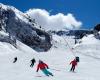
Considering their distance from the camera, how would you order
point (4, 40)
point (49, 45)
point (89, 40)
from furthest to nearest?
point (49, 45) → point (89, 40) → point (4, 40)

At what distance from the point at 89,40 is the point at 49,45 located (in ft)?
114

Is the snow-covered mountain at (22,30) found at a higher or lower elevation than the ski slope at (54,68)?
higher

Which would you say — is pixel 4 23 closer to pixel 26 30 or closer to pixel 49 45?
pixel 26 30

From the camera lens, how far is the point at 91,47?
510 ft

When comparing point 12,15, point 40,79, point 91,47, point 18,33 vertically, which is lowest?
point 40,79

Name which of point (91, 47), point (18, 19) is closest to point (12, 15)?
point (18, 19)

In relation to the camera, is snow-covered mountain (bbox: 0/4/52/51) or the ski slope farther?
snow-covered mountain (bbox: 0/4/52/51)

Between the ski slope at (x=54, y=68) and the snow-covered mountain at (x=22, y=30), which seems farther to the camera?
the snow-covered mountain at (x=22, y=30)

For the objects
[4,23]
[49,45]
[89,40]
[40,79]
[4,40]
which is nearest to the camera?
[40,79]

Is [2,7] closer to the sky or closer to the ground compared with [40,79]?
closer to the sky

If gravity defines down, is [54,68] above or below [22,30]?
below

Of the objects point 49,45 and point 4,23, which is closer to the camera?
point 4,23

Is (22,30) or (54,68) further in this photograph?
(22,30)

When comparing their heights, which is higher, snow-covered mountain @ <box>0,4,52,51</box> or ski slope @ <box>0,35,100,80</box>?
snow-covered mountain @ <box>0,4,52,51</box>
